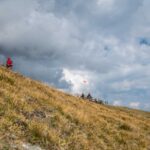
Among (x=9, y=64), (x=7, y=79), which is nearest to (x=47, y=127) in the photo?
(x=7, y=79)

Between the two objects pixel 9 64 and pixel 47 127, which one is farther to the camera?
pixel 9 64

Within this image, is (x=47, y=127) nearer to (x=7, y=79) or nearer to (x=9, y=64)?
(x=7, y=79)

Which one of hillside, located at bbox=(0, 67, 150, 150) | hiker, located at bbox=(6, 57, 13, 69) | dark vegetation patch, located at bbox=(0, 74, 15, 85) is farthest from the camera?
hiker, located at bbox=(6, 57, 13, 69)

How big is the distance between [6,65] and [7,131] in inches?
525

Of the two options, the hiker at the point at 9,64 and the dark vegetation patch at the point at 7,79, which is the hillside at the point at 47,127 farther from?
the hiker at the point at 9,64

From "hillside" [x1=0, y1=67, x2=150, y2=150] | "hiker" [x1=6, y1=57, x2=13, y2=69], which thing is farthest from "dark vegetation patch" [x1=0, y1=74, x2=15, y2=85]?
"hiker" [x1=6, y1=57, x2=13, y2=69]

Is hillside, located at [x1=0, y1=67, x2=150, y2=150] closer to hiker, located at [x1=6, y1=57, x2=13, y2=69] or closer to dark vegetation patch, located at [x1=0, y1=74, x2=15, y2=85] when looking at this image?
dark vegetation patch, located at [x1=0, y1=74, x2=15, y2=85]

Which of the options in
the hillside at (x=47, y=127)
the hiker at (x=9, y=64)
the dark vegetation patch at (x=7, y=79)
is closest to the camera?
the hillside at (x=47, y=127)

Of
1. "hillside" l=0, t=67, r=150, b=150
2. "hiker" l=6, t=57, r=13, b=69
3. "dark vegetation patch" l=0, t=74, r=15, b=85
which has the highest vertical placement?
"hiker" l=6, t=57, r=13, b=69

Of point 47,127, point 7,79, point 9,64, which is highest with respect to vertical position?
point 9,64

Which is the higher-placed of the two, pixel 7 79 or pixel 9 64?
pixel 9 64

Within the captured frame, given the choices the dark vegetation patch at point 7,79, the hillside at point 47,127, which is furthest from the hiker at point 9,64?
the dark vegetation patch at point 7,79

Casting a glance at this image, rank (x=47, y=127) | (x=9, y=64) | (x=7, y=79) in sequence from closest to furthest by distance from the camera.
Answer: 1. (x=47, y=127)
2. (x=7, y=79)
3. (x=9, y=64)

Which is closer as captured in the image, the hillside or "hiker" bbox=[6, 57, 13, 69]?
the hillside
